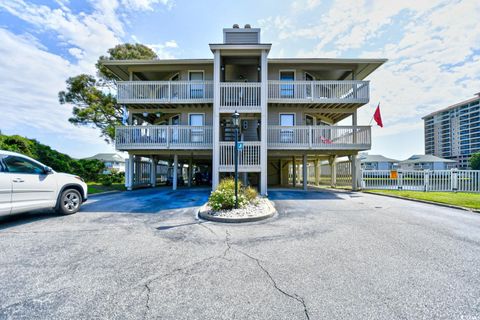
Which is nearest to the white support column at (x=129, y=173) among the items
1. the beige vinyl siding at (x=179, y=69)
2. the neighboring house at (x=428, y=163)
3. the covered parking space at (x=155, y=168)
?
the covered parking space at (x=155, y=168)

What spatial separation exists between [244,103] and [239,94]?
1.75ft

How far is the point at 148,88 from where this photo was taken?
42.3 ft

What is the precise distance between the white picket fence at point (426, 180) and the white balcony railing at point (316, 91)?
17.0 feet

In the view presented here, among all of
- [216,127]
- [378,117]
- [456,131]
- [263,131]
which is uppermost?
[456,131]

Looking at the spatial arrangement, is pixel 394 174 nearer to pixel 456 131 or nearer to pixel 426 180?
pixel 426 180

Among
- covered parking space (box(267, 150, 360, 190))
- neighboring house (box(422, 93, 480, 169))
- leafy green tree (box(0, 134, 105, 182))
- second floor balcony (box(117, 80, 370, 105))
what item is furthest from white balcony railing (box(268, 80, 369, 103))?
neighboring house (box(422, 93, 480, 169))

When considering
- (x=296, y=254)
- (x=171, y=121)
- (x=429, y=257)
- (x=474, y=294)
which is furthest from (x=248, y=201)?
(x=171, y=121)

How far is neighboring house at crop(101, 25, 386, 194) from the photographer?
1030 cm

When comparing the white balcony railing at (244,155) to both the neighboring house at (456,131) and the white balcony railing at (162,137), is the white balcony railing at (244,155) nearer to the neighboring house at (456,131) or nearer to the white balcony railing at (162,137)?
the white balcony railing at (162,137)

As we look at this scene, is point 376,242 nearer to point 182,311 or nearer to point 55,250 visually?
point 182,311

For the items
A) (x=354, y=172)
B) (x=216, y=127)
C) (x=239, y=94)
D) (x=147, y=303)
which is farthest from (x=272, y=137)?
(x=147, y=303)

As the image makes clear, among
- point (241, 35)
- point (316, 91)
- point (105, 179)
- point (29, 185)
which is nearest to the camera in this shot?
point (29, 185)

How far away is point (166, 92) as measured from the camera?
1268 centimetres

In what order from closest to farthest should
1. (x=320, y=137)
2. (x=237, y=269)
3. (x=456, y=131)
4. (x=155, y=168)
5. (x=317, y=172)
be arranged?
(x=237, y=269) < (x=320, y=137) < (x=155, y=168) < (x=317, y=172) < (x=456, y=131)
